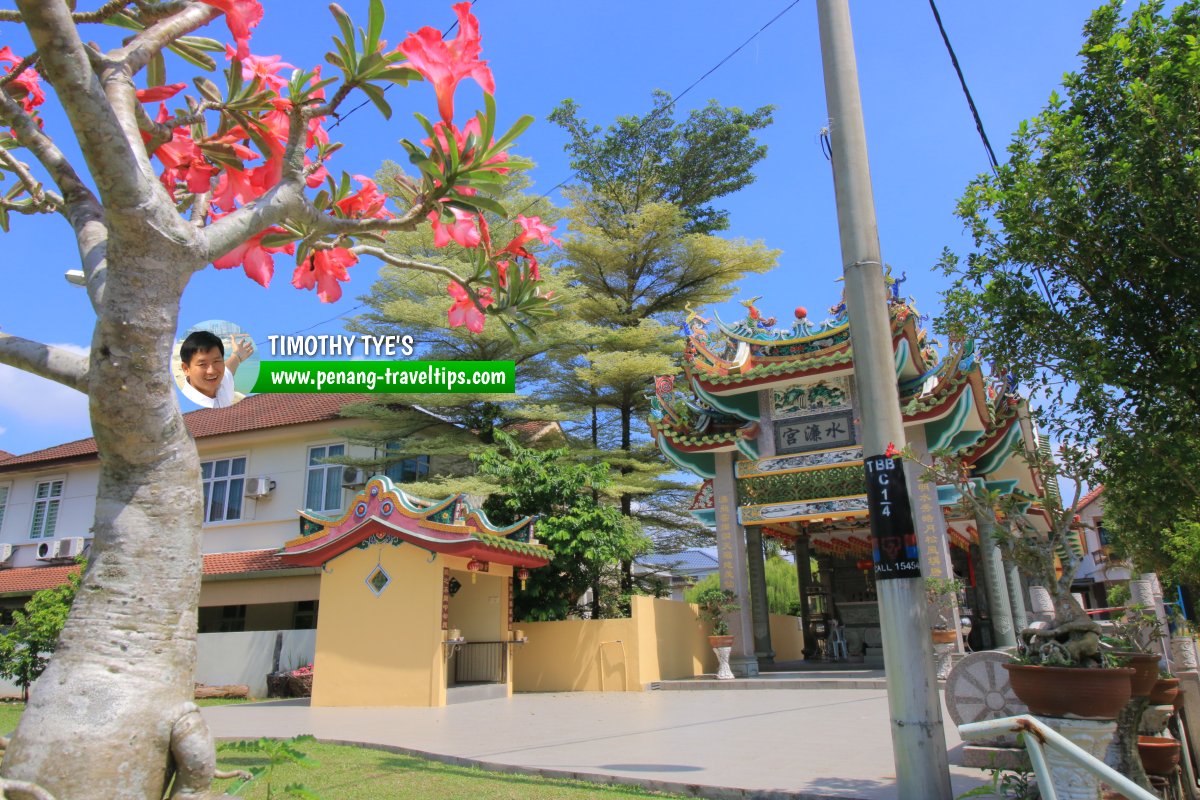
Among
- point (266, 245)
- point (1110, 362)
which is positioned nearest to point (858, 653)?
point (1110, 362)

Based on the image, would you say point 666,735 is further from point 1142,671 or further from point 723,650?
point 723,650

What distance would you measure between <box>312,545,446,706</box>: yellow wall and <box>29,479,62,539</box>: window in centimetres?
1185

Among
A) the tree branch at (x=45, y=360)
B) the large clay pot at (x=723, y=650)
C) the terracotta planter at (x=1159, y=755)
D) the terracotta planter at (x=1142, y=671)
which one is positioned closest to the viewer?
the tree branch at (x=45, y=360)

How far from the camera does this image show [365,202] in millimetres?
3314

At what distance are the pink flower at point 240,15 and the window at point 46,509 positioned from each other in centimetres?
2145

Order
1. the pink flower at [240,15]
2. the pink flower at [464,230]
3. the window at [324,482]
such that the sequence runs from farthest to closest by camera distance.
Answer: the window at [324,482] → the pink flower at [464,230] → the pink flower at [240,15]

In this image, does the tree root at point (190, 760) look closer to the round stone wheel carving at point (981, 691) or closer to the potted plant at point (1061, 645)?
the potted plant at point (1061, 645)

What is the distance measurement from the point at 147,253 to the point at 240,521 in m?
17.3

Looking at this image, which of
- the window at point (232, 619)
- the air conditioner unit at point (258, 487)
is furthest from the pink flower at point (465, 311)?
the window at point (232, 619)

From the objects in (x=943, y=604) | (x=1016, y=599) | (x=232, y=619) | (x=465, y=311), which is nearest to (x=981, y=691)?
(x=465, y=311)

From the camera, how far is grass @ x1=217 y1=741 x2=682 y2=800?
4.81m

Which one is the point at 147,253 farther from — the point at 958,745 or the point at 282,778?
the point at 958,745

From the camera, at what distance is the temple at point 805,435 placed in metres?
11.9

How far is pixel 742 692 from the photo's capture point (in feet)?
38.5
